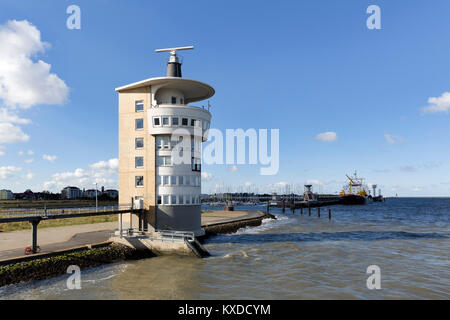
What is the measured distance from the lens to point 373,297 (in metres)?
21.8

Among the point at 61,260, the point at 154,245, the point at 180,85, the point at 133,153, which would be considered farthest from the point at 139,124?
the point at 61,260

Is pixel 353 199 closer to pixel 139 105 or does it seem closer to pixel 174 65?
pixel 174 65

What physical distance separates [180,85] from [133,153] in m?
10.8

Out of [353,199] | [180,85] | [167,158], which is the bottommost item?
[353,199]

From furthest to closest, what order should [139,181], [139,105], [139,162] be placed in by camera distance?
[139,105], [139,162], [139,181]

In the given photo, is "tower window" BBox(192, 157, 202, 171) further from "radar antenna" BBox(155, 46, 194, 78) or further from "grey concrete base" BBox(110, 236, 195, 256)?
"radar antenna" BBox(155, 46, 194, 78)

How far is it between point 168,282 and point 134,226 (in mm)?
16337

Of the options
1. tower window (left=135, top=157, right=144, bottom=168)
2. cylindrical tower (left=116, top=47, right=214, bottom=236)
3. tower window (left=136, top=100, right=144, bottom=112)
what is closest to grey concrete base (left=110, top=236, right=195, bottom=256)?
cylindrical tower (left=116, top=47, right=214, bottom=236)

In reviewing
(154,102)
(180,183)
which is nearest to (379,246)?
(180,183)

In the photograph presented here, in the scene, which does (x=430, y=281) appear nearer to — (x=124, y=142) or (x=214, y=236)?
(x=214, y=236)

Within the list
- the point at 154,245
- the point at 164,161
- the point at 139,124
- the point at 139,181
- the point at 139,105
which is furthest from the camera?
the point at 139,105

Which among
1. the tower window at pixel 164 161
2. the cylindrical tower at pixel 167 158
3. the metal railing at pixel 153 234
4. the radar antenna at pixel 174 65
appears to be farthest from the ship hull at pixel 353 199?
the tower window at pixel 164 161

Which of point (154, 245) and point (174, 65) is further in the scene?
point (174, 65)

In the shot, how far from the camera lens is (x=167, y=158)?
38.8 m
